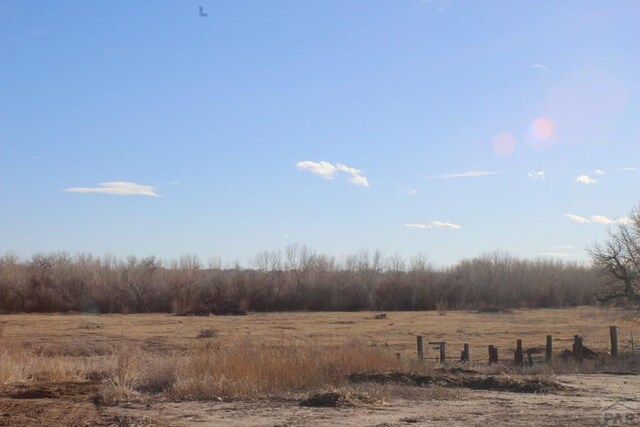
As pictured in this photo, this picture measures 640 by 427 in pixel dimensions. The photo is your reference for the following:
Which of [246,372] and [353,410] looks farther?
[246,372]

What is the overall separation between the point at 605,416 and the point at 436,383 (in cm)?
660

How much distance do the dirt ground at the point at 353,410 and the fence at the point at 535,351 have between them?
8777mm

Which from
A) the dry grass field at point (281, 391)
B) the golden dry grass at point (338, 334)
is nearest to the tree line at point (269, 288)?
the golden dry grass at point (338, 334)

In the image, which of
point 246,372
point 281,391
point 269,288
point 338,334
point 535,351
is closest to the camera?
point 281,391

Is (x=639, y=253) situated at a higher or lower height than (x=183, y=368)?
higher

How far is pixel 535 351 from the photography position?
3900 centimetres

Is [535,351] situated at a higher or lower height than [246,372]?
lower

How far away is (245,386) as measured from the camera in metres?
18.3

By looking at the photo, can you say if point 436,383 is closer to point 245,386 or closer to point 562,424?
point 245,386

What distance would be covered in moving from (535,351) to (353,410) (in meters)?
25.8

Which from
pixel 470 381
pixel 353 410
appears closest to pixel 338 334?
pixel 470 381

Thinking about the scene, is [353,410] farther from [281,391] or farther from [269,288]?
[269,288]

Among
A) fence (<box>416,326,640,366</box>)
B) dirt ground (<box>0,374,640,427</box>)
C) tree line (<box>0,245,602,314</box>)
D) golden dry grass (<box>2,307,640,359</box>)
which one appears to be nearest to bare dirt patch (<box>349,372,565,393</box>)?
dirt ground (<box>0,374,640,427</box>)

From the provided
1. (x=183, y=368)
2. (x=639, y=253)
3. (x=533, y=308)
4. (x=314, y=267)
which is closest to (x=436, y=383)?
(x=183, y=368)
